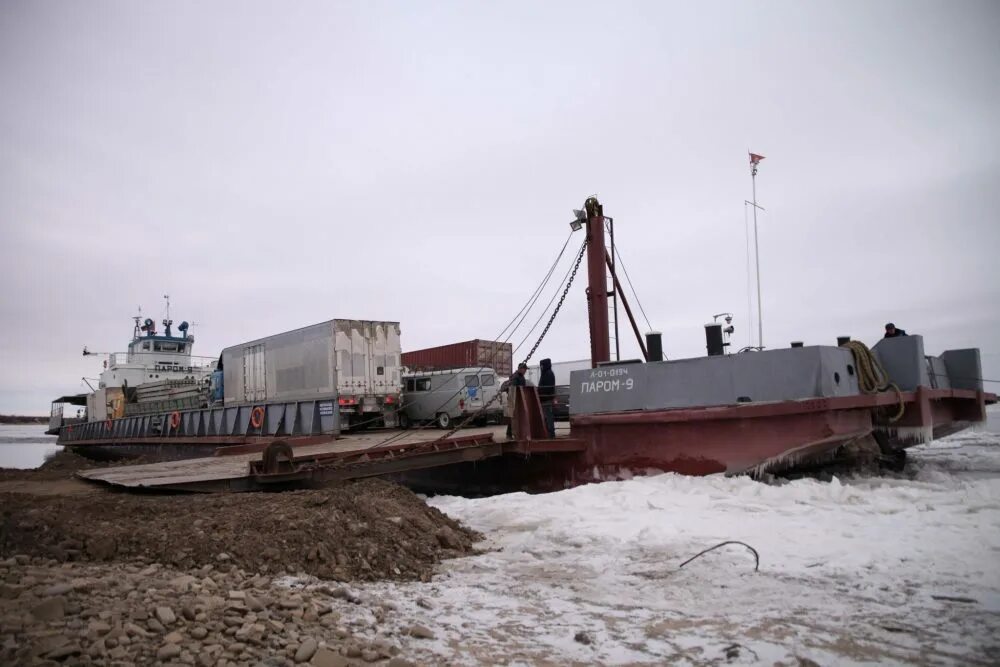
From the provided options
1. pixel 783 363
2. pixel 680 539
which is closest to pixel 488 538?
pixel 680 539

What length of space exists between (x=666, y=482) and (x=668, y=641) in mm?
4929

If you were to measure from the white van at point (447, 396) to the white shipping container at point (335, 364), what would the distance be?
188 cm

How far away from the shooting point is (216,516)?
20.2 ft

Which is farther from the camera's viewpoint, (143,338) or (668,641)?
(143,338)

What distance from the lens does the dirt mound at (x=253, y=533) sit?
5.19m

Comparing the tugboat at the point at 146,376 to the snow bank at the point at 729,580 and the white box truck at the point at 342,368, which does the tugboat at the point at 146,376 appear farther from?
the snow bank at the point at 729,580

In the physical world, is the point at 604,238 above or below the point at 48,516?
above

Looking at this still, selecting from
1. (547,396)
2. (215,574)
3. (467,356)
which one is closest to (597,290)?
(547,396)

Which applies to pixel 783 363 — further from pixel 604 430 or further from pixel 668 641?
pixel 668 641

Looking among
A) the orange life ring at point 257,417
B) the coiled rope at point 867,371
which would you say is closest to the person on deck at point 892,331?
the coiled rope at point 867,371

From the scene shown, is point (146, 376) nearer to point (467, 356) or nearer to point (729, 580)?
point (467, 356)

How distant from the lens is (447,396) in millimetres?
18781

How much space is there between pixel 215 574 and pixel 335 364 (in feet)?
37.1

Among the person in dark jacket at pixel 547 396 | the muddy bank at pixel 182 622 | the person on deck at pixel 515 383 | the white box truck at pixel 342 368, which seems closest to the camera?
the muddy bank at pixel 182 622
